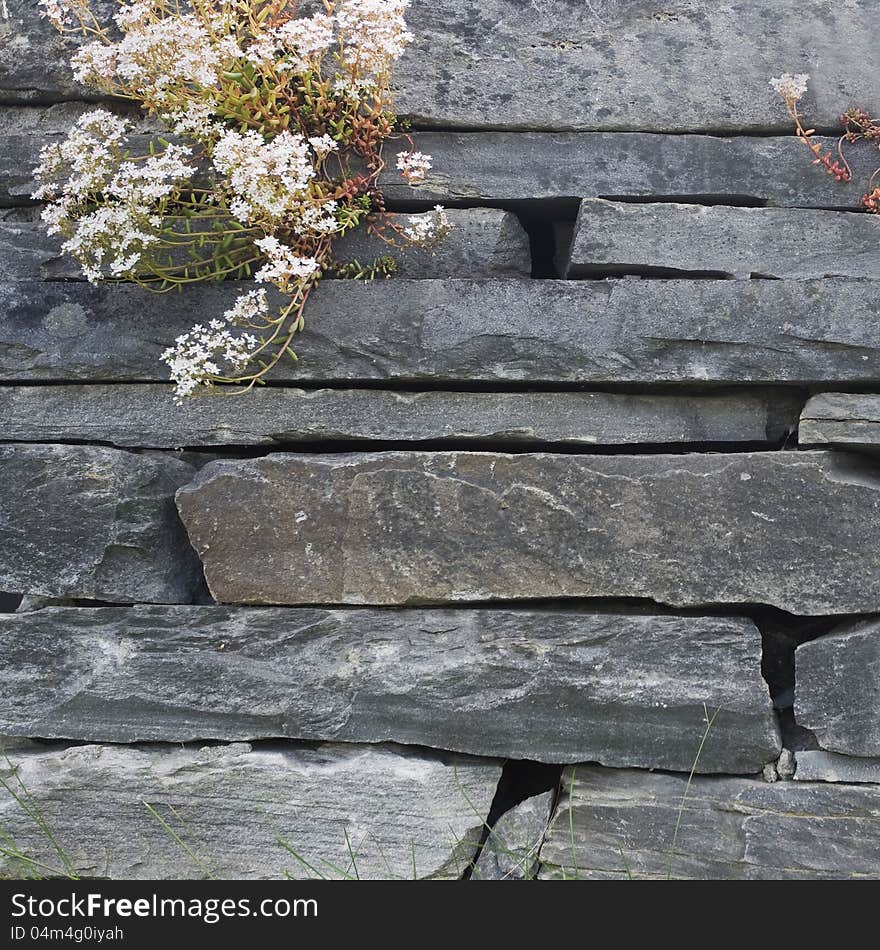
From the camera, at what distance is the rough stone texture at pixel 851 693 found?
216 centimetres

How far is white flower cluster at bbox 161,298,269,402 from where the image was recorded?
2.20 m

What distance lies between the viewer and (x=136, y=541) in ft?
7.47

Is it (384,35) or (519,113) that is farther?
Result: (519,113)

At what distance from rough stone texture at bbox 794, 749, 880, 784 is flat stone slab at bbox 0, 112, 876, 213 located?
1.31 m

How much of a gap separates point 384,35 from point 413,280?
0.56 metres


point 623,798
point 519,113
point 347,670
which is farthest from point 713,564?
point 519,113

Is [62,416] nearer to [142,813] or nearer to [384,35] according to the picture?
[142,813]

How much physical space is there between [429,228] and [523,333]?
0.35 m

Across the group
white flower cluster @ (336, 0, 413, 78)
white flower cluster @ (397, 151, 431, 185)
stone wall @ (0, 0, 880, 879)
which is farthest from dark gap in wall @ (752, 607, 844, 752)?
white flower cluster @ (336, 0, 413, 78)

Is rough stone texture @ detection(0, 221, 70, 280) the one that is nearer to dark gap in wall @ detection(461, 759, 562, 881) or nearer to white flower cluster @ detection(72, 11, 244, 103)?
white flower cluster @ detection(72, 11, 244, 103)

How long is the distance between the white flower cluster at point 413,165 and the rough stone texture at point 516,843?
1.51 meters

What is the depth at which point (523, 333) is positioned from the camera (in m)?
2.26

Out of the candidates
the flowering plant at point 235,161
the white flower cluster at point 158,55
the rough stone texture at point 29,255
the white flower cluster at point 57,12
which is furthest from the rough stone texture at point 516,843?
the white flower cluster at point 57,12

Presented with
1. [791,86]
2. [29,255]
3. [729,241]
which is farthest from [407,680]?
[791,86]
